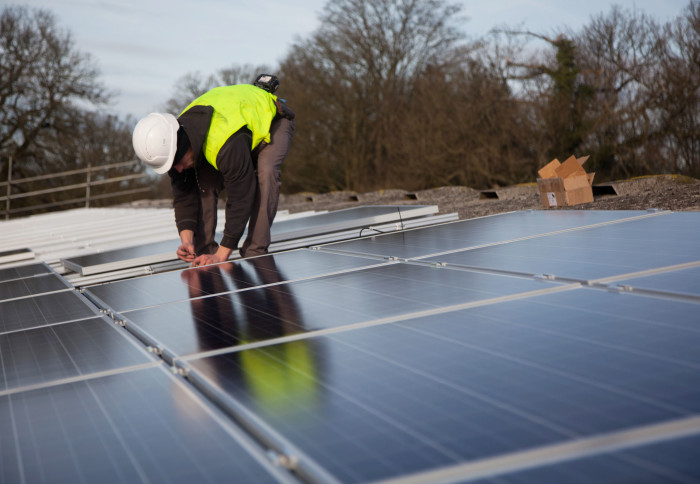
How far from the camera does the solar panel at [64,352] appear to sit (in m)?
2.03

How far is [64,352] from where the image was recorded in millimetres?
2287

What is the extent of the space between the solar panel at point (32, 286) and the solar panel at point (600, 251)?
2.35 meters

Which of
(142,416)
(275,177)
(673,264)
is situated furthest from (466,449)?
(275,177)

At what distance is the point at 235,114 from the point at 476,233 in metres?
1.88

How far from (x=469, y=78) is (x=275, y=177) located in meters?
16.5

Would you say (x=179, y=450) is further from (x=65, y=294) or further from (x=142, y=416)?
(x=65, y=294)

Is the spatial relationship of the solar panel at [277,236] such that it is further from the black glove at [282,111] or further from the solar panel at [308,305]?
the solar panel at [308,305]

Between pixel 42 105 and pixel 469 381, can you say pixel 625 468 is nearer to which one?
pixel 469 381

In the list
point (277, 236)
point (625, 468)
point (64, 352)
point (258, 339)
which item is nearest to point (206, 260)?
point (277, 236)

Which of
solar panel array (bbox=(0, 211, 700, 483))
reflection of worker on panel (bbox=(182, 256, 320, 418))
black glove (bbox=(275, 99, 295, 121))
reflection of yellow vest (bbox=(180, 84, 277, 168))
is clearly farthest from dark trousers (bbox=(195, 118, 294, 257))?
solar panel array (bbox=(0, 211, 700, 483))

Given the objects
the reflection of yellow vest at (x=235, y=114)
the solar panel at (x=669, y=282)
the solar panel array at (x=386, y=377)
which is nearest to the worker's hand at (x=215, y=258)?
the reflection of yellow vest at (x=235, y=114)

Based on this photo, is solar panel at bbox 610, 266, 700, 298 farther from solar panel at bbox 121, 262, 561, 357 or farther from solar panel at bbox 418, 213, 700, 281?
solar panel at bbox 121, 262, 561, 357

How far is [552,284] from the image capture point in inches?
97.0

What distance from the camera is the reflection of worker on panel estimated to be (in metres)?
1.59
